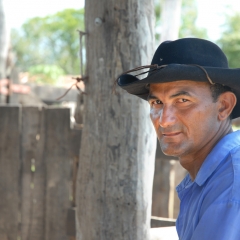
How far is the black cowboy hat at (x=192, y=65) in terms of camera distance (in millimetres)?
2244

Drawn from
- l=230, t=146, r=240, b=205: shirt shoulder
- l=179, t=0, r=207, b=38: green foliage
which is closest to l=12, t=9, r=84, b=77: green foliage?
A: l=179, t=0, r=207, b=38: green foliage

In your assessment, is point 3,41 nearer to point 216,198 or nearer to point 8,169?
point 8,169

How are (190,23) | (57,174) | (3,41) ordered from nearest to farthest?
(57,174)
(3,41)
(190,23)

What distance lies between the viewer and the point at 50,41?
127 ft

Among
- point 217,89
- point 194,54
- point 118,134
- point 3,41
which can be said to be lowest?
point 118,134

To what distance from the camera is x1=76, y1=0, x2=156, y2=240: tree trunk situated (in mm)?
3410

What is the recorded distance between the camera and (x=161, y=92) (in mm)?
2438

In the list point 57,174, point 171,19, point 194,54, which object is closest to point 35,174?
point 57,174

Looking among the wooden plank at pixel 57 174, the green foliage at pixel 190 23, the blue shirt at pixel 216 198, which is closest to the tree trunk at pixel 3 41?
the wooden plank at pixel 57 174

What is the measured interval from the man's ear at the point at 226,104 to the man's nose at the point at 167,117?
0.70 ft

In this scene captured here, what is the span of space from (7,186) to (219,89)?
304 cm

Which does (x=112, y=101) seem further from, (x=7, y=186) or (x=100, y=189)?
(x=7, y=186)

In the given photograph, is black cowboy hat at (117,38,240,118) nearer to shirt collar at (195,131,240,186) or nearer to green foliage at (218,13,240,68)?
shirt collar at (195,131,240,186)

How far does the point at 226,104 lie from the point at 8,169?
9.76 feet
